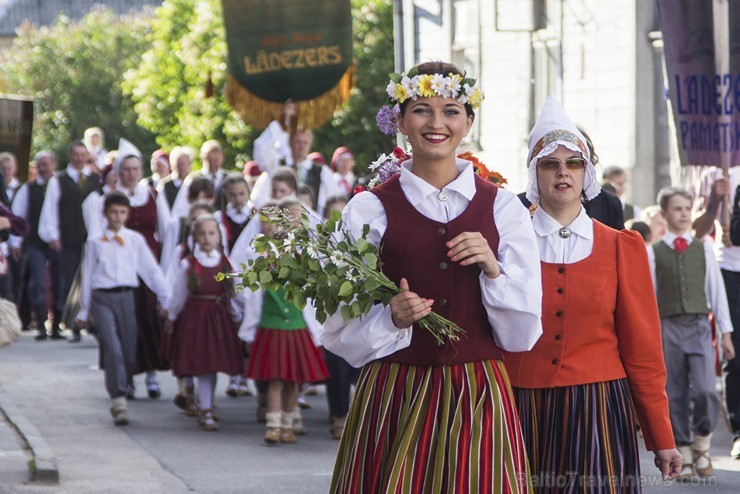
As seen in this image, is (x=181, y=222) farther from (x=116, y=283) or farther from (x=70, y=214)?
(x=70, y=214)

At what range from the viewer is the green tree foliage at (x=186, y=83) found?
44.8m

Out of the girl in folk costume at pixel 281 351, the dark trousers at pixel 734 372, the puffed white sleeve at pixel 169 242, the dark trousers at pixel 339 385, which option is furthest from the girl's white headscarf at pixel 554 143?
the puffed white sleeve at pixel 169 242

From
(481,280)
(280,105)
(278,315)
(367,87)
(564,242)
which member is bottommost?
(278,315)

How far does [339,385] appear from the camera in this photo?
1018 cm

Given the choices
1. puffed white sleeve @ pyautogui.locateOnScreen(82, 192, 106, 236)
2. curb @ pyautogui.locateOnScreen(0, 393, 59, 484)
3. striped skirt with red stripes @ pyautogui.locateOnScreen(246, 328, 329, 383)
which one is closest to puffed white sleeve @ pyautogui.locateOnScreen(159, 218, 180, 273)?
puffed white sleeve @ pyautogui.locateOnScreen(82, 192, 106, 236)

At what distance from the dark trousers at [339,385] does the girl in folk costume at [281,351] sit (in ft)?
0.55

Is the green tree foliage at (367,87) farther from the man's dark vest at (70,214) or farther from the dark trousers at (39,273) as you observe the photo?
the man's dark vest at (70,214)

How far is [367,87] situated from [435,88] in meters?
33.1

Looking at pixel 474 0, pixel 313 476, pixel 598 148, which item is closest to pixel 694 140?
pixel 313 476

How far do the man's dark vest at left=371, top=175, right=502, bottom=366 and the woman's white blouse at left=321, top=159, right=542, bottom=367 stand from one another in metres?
0.03


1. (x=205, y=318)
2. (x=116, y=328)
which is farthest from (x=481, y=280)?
(x=116, y=328)

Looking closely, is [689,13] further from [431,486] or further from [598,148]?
[598,148]

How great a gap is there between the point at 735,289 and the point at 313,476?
9.83ft

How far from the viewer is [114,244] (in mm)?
11188
